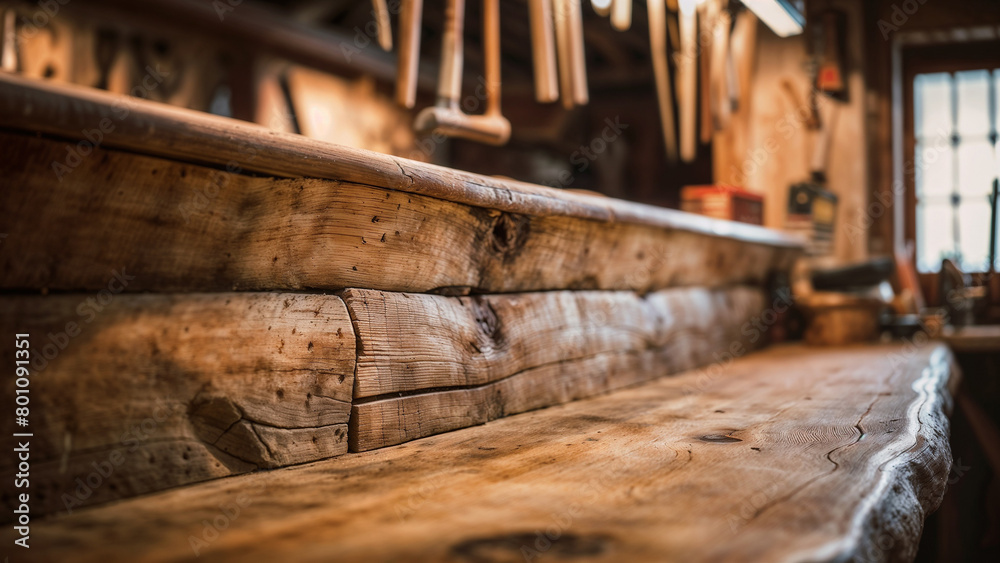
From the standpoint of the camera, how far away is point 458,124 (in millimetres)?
2139

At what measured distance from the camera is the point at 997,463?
309cm

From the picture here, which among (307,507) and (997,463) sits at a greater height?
(307,507)

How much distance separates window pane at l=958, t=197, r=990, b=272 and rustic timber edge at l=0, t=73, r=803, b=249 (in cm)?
372

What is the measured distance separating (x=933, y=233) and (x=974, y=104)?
81 cm

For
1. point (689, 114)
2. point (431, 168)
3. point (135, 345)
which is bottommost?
point (135, 345)

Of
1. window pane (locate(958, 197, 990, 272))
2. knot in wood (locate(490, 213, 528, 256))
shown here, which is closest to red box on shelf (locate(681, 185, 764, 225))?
knot in wood (locate(490, 213, 528, 256))

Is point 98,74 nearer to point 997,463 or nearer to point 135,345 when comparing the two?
point 135,345

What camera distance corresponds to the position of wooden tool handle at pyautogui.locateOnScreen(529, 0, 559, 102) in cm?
242

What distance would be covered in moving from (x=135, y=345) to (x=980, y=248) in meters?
4.80

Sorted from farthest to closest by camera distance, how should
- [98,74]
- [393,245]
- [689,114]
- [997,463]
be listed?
[98,74], [689,114], [997,463], [393,245]

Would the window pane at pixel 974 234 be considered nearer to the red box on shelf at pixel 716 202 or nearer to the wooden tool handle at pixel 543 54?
the red box on shelf at pixel 716 202

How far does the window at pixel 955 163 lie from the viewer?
4324 mm

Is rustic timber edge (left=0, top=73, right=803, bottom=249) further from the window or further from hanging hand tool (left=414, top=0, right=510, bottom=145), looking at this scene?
the window

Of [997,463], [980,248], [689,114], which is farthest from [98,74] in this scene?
[980,248]
